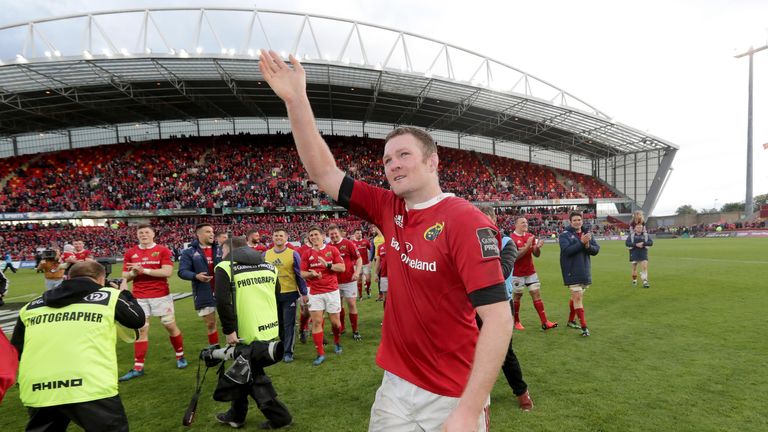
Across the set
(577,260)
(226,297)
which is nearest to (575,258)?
(577,260)

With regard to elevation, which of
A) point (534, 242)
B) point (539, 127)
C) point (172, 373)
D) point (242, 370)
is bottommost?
point (172, 373)

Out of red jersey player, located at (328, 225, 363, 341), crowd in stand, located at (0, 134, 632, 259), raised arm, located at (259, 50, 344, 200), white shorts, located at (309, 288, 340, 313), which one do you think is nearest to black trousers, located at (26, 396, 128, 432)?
raised arm, located at (259, 50, 344, 200)

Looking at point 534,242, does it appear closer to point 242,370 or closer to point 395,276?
point 242,370

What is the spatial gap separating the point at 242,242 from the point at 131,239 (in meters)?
33.7

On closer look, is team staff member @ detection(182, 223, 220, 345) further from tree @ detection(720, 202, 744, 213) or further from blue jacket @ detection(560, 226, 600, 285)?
tree @ detection(720, 202, 744, 213)

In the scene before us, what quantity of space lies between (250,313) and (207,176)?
1529 inches

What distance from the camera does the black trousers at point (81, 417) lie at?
2.95 meters

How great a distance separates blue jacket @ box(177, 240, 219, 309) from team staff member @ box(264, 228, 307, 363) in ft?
3.43

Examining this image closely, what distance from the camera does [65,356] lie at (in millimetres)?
2947

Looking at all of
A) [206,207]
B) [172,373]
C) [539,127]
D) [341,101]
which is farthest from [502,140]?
[172,373]

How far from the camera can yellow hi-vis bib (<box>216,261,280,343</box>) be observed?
4445mm

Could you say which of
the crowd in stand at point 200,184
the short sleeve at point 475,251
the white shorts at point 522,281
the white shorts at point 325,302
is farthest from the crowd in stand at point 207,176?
the short sleeve at point 475,251

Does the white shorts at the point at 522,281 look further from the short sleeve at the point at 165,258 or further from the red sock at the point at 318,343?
the short sleeve at the point at 165,258

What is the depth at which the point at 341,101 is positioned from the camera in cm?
3547
